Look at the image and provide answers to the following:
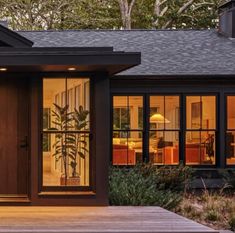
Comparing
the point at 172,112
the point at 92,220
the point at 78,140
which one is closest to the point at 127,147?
the point at 172,112

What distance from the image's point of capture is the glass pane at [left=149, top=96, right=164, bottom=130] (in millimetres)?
16344

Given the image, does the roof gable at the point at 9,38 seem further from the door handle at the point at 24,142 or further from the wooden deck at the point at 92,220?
the wooden deck at the point at 92,220

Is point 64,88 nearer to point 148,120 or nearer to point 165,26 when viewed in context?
point 148,120

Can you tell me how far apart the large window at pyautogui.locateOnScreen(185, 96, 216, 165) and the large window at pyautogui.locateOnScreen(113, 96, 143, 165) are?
1.15 meters

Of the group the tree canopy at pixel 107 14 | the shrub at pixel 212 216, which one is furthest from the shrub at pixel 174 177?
the tree canopy at pixel 107 14

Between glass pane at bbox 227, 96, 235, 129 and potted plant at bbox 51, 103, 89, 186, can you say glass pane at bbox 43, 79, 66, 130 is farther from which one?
glass pane at bbox 227, 96, 235, 129

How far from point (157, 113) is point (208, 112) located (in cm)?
123

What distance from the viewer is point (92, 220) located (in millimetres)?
9156

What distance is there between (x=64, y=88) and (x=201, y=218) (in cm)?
324

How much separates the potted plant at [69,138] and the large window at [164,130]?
5496 mm

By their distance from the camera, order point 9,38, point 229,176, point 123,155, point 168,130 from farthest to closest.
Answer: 1. point 168,130
2. point 123,155
3. point 229,176
4. point 9,38

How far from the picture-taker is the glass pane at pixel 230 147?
16.5 m

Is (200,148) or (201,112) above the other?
(201,112)

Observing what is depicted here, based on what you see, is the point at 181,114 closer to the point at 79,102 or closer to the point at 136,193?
the point at 136,193
